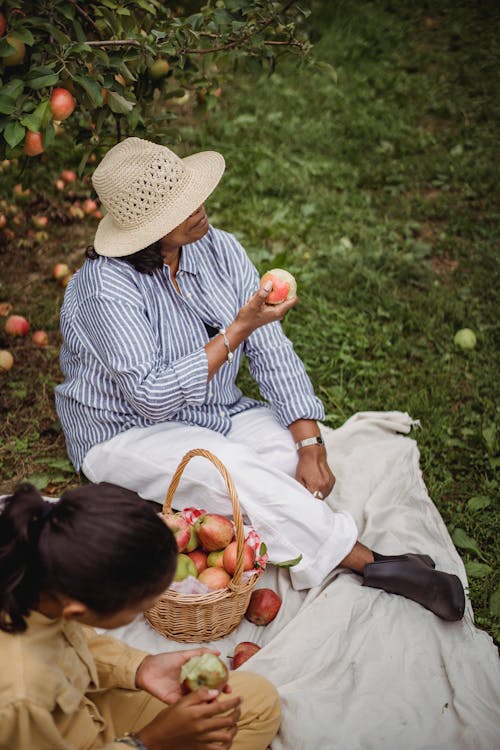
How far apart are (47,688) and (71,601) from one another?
20 centimetres

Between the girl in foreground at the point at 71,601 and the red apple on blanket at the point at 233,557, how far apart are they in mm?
675

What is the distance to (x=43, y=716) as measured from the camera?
1324 millimetres

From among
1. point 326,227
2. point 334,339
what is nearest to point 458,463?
point 334,339

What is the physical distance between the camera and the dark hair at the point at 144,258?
2443mm

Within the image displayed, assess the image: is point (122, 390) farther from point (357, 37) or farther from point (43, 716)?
point (357, 37)

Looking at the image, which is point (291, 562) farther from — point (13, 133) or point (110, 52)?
point (110, 52)

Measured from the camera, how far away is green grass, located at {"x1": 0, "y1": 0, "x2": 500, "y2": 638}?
3152mm

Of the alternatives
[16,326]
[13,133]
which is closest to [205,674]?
[13,133]

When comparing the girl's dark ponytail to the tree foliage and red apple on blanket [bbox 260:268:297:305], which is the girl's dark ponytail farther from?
red apple on blanket [bbox 260:268:297:305]

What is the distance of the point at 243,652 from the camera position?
7.34ft

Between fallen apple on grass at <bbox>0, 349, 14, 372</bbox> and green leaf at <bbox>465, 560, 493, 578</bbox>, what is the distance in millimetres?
2287

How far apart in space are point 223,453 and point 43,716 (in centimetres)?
120

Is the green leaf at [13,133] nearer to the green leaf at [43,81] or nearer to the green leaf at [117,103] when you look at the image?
the green leaf at [43,81]

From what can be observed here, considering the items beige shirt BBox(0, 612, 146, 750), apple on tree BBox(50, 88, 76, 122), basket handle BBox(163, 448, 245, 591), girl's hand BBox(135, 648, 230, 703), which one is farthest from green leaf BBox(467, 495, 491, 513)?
apple on tree BBox(50, 88, 76, 122)
